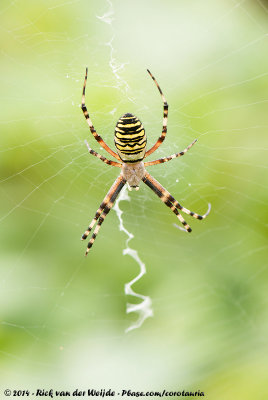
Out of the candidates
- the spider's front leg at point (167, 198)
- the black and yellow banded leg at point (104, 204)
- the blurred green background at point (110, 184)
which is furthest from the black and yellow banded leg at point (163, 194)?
the black and yellow banded leg at point (104, 204)

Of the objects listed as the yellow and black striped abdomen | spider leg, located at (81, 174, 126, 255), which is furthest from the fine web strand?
the yellow and black striped abdomen

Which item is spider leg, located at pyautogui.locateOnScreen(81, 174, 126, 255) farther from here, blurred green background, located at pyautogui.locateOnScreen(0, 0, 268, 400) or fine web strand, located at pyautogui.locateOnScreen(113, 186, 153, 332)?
fine web strand, located at pyautogui.locateOnScreen(113, 186, 153, 332)

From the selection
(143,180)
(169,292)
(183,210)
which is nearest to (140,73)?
(143,180)

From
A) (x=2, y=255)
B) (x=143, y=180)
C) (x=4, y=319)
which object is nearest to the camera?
(x=4, y=319)

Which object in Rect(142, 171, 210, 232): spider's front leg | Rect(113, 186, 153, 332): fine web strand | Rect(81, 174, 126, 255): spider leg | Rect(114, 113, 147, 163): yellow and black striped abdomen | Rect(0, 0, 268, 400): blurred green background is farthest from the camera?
Rect(142, 171, 210, 232): spider's front leg

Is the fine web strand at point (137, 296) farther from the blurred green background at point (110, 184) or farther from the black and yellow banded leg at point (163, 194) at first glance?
the black and yellow banded leg at point (163, 194)

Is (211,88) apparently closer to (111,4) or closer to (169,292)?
(111,4)
